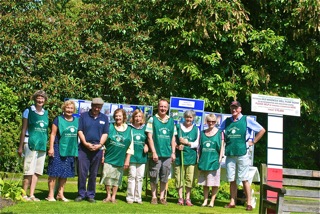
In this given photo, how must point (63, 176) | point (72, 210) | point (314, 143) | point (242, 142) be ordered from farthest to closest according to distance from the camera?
point (314, 143)
point (242, 142)
point (63, 176)
point (72, 210)

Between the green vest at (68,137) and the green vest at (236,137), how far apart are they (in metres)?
2.95

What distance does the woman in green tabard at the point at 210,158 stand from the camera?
12.0 m

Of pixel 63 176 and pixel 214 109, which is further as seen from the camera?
pixel 214 109

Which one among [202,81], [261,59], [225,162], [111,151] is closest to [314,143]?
[261,59]

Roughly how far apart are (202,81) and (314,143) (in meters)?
5.61

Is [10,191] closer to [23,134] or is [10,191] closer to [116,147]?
[23,134]

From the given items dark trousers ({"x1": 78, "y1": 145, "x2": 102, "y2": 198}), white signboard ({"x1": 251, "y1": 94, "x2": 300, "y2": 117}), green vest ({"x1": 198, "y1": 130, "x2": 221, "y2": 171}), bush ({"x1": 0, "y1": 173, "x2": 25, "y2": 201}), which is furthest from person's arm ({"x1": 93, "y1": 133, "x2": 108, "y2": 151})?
white signboard ({"x1": 251, "y1": 94, "x2": 300, "y2": 117})

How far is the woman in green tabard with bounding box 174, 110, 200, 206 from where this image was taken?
12.1 m

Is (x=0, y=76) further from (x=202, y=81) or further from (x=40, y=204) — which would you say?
(x=40, y=204)

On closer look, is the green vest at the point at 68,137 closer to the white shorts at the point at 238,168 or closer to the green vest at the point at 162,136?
the green vest at the point at 162,136

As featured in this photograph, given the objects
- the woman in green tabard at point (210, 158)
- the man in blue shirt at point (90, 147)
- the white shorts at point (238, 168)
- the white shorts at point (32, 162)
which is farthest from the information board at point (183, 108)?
the white shorts at point (32, 162)

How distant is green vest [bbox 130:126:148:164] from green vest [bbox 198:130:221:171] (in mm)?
1116

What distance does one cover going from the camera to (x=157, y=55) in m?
18.3

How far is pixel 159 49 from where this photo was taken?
1862cm
